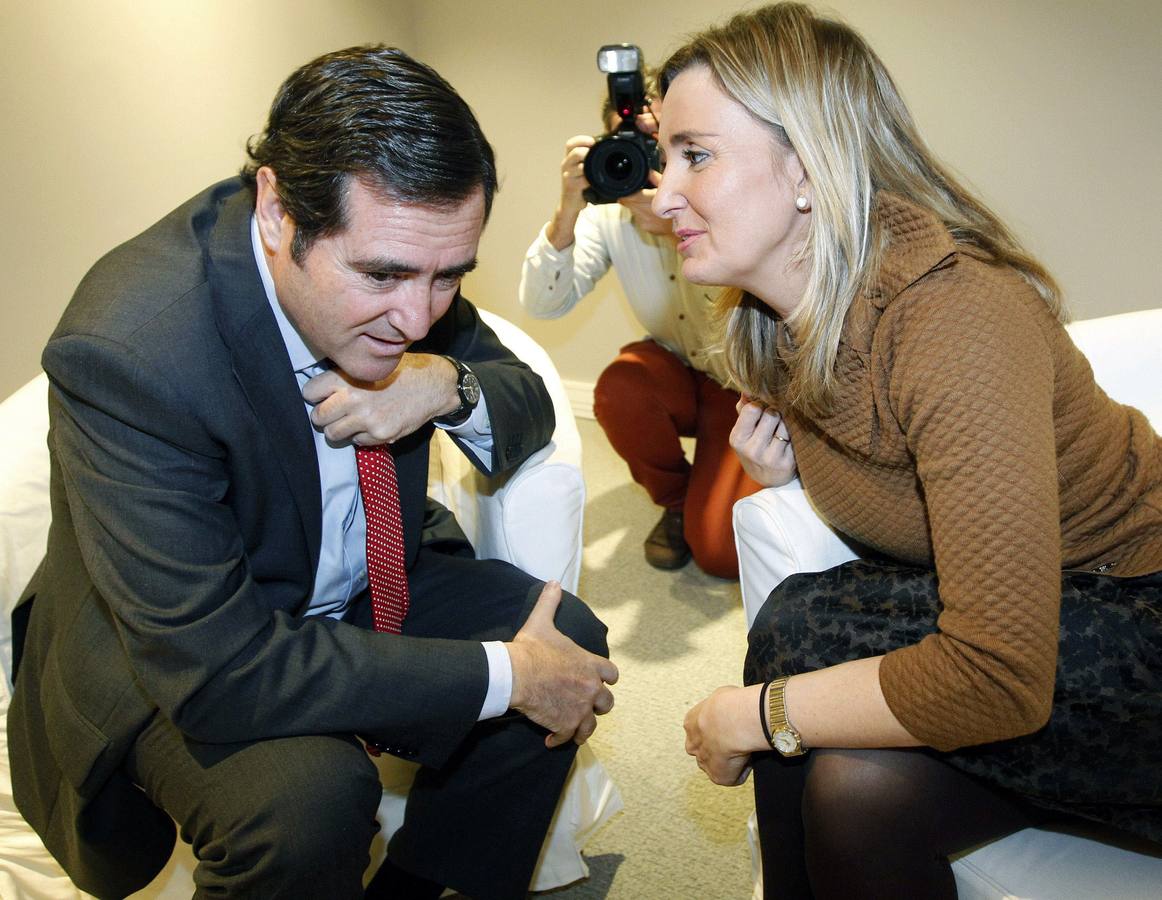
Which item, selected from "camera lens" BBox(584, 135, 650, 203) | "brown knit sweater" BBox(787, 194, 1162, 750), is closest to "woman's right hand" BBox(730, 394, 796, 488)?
"brown knit sweater" BBox(787, 194, 1162, 750)

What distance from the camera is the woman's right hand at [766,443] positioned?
136 centimetres

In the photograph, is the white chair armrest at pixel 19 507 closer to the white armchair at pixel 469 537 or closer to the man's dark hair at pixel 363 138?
the white armchair at pixel 469 537

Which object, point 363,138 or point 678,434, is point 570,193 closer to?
point 678,434

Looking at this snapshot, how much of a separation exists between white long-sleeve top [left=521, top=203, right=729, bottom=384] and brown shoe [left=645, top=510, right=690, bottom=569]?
0.37 metres

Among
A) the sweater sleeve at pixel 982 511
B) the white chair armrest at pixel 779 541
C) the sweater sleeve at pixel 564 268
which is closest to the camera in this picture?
the sweater sleeve at pixel 982 511

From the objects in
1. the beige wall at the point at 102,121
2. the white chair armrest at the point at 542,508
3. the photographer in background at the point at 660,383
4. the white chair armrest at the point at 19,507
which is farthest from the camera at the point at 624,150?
the beige wall at the point at 102,121

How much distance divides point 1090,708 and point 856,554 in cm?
37

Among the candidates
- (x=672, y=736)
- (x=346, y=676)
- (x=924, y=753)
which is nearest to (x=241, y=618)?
(x=346, y=676)

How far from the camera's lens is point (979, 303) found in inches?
39.6

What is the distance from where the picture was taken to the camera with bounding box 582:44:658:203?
72.4 inches

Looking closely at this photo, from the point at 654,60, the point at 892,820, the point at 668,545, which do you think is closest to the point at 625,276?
the point at 668,545

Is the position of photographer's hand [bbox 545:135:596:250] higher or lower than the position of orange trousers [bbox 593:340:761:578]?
higher

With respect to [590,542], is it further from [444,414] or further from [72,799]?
[72,799]

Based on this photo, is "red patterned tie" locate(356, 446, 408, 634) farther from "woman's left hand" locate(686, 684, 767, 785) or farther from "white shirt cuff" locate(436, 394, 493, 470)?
"woman's left hand" locate(686, 684, 767, 785)
